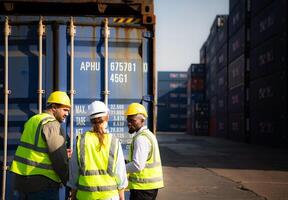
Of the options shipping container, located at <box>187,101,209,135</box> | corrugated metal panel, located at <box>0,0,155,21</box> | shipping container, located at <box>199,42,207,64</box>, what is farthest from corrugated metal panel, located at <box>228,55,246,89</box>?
corrugated metal panel, located at <box>0,0,155,21</box>

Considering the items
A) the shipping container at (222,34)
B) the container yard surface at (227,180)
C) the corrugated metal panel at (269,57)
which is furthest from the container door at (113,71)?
the shipping container at (222,34)

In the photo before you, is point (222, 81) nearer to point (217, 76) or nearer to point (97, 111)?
point (217, 76)

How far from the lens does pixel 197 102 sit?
189 feet

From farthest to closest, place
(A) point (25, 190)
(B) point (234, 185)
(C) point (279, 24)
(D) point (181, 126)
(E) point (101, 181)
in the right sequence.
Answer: (D) point (181, 126) < (C) point (279, 24) < (B) point (234, 185) < (A) point (25, 190) < (E) point (101, 181)

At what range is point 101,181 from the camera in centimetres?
410

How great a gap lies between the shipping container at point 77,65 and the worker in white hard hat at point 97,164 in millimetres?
2187

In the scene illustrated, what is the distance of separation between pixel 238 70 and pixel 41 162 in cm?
3544

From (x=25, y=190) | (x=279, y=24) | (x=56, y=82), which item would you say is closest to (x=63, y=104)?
(x=25, y=190)

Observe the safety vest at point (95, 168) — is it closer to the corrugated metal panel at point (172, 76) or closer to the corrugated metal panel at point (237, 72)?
the corrugated metal panel at point (237, 72)

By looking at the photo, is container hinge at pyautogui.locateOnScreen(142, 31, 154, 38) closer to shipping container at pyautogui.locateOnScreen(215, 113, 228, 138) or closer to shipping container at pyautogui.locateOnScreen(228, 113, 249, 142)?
shipping container at pyautogui.locateOnScreen(228, 113, 249, 142)

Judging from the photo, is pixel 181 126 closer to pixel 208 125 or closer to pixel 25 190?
pixel 208 125

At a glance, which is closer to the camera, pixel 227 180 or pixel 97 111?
pixel 97 111

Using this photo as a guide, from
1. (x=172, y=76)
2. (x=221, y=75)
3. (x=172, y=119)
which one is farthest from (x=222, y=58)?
(x=172, y=76)

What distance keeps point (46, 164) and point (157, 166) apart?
1.27 meters
